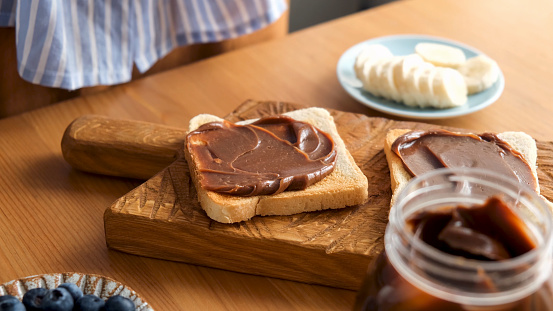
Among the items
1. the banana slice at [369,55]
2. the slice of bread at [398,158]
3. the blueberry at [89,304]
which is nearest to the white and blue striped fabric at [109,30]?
the banana slice at [369,55]

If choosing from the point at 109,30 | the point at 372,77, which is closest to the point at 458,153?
the point at 372,77

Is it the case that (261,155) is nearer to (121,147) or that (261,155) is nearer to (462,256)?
(121,147)

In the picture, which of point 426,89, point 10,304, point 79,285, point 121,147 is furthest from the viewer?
point 426,89

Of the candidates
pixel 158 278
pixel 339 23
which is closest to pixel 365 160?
pixel 158 278

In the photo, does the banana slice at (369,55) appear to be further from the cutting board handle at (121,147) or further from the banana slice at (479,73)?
the cutting board handle at (121,147)

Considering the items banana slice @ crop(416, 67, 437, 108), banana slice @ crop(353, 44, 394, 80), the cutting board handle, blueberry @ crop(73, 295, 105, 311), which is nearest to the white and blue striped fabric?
the cutting board handle

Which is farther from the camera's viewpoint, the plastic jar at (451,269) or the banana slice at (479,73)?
the banana slice at (479,73)

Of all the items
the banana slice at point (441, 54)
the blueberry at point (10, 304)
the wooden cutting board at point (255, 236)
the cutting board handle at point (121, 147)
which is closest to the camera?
the blueberry at point (10, 304)
